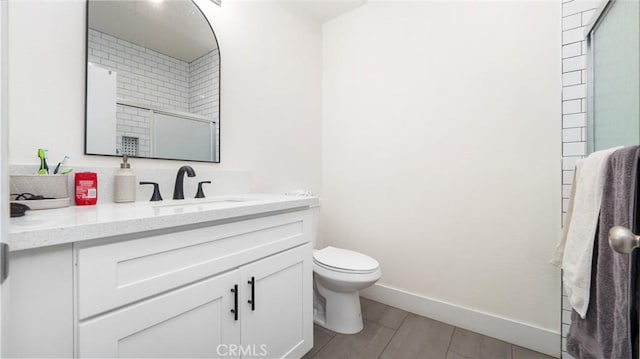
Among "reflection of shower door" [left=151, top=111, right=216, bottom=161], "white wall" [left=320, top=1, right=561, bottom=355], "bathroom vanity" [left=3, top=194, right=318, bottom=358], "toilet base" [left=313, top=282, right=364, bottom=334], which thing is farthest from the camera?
"toilet base" [left=313, top=282, right=364, bottom=334]

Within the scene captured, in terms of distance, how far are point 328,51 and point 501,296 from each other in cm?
224

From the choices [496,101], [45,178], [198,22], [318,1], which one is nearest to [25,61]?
[45,178]

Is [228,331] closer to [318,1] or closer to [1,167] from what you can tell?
[1,167]

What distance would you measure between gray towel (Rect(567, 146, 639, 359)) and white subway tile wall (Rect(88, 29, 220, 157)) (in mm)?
1699

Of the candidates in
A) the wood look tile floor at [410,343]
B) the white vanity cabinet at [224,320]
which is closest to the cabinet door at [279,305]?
the white vanity cabinet at [224,320]

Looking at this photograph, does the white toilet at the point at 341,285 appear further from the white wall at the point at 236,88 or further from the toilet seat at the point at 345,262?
the white wall at the point at 236,88

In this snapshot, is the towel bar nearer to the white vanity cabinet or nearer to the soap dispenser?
the white vanity cabinet

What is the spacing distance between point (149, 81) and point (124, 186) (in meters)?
0.56

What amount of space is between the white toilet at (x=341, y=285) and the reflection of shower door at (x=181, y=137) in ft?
3.12

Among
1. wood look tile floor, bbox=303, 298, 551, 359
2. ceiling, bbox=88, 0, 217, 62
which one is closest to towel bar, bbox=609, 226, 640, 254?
wood look tile floor, bbox=303, 298, 551, 359

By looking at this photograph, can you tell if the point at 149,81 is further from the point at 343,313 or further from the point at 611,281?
the point at 611,281

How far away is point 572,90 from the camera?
1354 millimetres

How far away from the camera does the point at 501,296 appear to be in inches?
62.1

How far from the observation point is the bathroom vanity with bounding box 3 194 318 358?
591 mm
